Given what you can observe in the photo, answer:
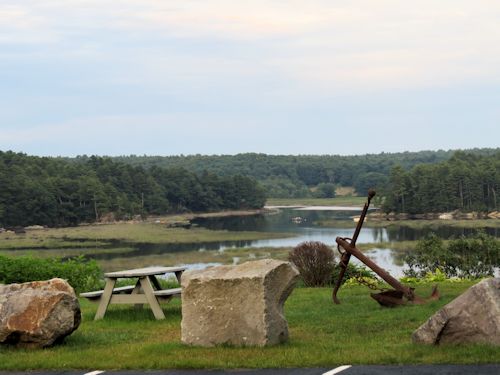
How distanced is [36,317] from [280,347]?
3501mm

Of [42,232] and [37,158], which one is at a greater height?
[37,158]

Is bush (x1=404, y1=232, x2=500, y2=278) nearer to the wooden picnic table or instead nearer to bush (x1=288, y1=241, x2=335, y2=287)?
bush (x1=288, y1=241, x2=335, y2=287)

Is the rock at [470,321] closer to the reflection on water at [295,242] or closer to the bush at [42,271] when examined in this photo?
the bush at [42,271]

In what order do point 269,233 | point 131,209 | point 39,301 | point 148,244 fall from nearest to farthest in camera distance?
point 39,301, point 148,244, point 269,233, point 131,209

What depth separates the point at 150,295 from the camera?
1555 cm

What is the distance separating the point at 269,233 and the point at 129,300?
9717cm

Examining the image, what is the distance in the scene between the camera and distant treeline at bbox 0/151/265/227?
14088cm

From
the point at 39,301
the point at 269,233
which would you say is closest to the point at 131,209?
the point at 269,233

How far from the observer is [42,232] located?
125 metres

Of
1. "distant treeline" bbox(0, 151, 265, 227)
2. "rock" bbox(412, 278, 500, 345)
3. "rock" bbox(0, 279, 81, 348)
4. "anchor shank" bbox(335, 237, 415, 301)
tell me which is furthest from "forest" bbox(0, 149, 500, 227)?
"rock" bbox(412, 278, 500, 345)

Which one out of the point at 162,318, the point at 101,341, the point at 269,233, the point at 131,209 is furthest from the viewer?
the point at 131,209

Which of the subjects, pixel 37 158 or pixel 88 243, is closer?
pixel 88 243

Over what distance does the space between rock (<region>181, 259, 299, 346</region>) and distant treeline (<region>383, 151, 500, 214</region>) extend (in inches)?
5526

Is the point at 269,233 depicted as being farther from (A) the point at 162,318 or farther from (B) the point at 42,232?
(A) the point at 162,318
